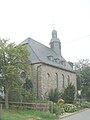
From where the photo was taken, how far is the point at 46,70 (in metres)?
35.4

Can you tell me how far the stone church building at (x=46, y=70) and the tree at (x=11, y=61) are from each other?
7.42 metres

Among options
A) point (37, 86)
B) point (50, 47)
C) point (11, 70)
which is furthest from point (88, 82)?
point (11, 70)

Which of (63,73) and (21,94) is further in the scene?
(63,73)

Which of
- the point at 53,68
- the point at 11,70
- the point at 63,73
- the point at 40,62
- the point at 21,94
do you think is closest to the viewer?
the point at 11,70

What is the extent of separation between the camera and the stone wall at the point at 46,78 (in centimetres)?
3369

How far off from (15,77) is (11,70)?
126 cm

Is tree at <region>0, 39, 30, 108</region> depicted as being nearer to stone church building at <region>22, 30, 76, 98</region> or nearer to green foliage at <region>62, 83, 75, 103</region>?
stone church building at <region>22, 30, 76, 98</region>

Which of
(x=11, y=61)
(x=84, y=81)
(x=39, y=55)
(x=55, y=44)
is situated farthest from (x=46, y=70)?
(x=84, y=81)

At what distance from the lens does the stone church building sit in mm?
33938

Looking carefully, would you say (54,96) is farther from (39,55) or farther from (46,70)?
(39,55)

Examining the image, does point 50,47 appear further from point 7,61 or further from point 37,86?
point 7,61

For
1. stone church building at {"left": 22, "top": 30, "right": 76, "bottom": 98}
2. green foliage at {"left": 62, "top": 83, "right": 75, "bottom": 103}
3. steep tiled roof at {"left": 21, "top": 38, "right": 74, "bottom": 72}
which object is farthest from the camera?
green foliage at {"left": 62, "top": 83, "right": 75, "bottom": 103}

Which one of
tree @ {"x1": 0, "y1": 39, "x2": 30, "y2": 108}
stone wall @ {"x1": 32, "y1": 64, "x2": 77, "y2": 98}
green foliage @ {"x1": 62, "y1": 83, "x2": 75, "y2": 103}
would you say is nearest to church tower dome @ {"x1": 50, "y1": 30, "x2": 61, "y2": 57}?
stone wall @ {"x1": 32, "y1": 64, "x2": 77, "y2": 98}

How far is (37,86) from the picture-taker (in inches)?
1335
